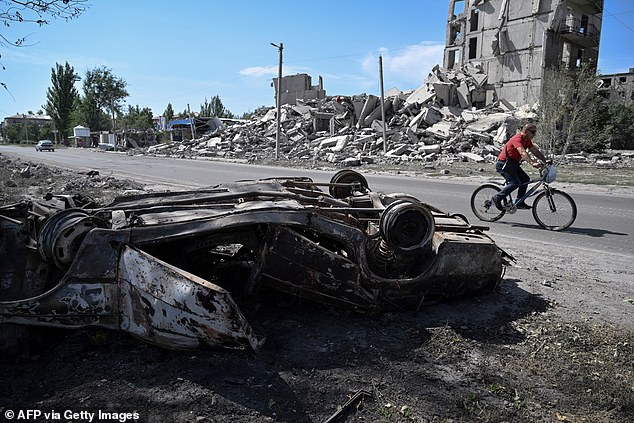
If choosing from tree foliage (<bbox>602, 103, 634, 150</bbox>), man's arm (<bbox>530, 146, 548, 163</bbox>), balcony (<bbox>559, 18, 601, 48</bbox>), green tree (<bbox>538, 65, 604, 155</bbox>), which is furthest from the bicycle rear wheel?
balcony (<bbox>559, 18, 601, 48</bbox>)

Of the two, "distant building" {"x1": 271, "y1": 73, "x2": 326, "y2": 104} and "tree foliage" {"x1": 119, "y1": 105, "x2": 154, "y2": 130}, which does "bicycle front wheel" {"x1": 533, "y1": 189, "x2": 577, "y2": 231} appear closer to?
"distant building" {"x1": 271, "y1": 73, "x2": 326, "y2": 104}

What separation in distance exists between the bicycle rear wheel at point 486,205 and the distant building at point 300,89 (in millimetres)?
39111

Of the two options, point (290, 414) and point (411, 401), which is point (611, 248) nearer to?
point (411, 401)

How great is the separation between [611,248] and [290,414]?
237 inches

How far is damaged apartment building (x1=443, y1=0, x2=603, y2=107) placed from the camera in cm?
3925

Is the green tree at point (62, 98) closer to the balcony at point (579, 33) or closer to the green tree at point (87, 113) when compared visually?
the green tree at point (87, 113)

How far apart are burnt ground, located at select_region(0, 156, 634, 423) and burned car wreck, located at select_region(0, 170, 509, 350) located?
0.64 feet

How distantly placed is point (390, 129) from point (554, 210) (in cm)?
2605

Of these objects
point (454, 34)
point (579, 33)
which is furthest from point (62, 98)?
point (579, 33)

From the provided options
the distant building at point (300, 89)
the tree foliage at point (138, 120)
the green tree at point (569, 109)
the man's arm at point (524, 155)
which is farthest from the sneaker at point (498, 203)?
the tree foliage at point (138, 120)

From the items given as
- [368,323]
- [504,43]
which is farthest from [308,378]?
[504,43]

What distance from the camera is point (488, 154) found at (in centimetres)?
2556

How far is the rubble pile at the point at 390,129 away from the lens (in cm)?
2727

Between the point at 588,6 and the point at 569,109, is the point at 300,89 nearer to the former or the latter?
the point at 569,109
